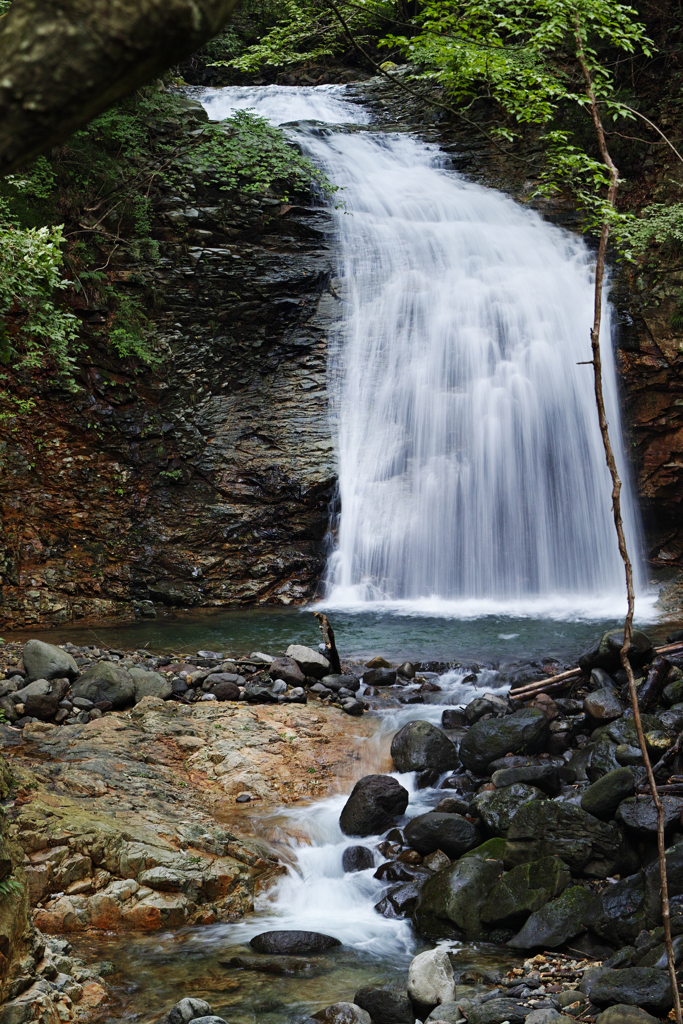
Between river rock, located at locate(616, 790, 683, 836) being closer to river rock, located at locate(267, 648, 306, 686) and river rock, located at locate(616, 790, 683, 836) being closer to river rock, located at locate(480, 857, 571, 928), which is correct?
river rock, located at locate(480, 857, 571, 928)

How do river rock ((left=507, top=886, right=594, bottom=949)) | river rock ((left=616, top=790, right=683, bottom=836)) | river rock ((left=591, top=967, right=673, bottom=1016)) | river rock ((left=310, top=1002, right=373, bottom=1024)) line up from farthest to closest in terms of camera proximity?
river rock ((left=616, top=790, right=683, bottom=836)), river rock ((left=507, top=886, right=594, bottom=949)), river rock ((left=310, top=1002, right=373, bottom=1024)), river rock ((left=591, top=967, right=673, bottom=1016))

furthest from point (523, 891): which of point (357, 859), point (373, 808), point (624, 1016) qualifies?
point (624, 1016)

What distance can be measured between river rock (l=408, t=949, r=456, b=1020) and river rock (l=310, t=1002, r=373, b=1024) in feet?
0.86

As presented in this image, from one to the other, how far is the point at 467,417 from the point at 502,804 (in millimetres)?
9088

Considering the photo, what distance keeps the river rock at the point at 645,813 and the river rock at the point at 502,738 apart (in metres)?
1.27

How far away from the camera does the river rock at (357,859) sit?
5117 mm

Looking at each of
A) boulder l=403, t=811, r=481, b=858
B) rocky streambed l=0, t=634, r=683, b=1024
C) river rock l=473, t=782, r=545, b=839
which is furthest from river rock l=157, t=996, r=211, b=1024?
river rock l=473, t=782, r=545, b=839

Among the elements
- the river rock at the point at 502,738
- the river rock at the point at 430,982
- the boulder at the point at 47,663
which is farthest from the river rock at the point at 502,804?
the boulder at the point at 47,663

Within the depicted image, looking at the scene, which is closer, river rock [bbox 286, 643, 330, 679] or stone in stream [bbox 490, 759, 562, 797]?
stone in stream [bbox 490, 759, 562, 797]

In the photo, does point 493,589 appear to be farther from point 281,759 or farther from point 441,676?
point 281,759

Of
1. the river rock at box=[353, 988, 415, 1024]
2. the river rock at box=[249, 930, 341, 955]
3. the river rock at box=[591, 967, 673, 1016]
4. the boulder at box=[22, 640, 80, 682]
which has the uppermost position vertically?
the boulder at box=[22, 640, 80, 682]

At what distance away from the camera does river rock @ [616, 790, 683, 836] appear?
179 inches

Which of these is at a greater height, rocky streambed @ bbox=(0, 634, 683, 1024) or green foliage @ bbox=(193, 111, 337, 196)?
green foliage @ bbox=(193, 111, 337, 196)

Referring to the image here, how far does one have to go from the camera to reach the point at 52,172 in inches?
485
